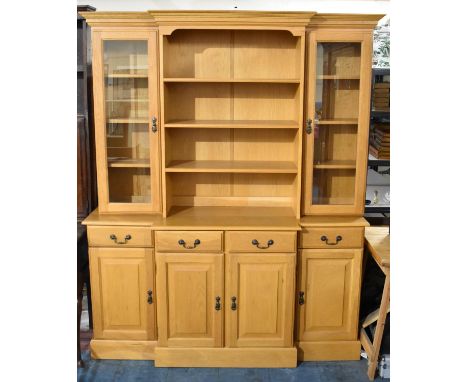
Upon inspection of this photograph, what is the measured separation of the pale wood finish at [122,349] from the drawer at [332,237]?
103 centimetres

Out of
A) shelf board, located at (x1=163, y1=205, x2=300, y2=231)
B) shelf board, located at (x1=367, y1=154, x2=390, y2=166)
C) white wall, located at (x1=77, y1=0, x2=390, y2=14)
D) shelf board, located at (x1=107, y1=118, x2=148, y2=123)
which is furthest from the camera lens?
white wall, located at (x1=77, y1=0, x2=390, y2=14)

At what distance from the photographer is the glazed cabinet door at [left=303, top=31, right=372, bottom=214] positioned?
105 inches

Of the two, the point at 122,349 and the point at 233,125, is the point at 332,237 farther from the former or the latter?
the point at 122,349

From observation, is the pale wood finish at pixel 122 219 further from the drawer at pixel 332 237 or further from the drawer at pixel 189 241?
the drawer at pixel 332 237

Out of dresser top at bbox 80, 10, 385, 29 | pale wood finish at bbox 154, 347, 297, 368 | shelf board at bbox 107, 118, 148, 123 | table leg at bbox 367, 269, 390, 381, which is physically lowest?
pale wood finish at bbox 154, 347, 297, 368

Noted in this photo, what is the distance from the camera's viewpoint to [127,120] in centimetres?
278

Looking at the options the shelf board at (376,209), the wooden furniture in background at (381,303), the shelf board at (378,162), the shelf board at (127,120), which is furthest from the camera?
the shelf board at (376,209)

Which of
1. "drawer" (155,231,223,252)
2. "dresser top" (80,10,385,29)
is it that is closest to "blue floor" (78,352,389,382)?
"drawer" (155,231,223,252)

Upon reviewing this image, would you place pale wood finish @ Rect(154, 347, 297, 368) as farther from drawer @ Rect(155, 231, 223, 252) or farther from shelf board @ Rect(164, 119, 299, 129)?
shelf board @ Rect(164, 119, 299, 129)

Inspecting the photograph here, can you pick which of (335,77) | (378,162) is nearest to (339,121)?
(335,77)

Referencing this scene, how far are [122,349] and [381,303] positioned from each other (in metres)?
1.44

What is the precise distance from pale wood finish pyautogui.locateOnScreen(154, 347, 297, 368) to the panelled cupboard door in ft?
0.51

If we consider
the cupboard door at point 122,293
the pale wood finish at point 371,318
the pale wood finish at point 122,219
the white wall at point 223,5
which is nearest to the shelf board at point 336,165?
the pale wood finish at point 371,318

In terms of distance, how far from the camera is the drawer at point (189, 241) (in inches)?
105
